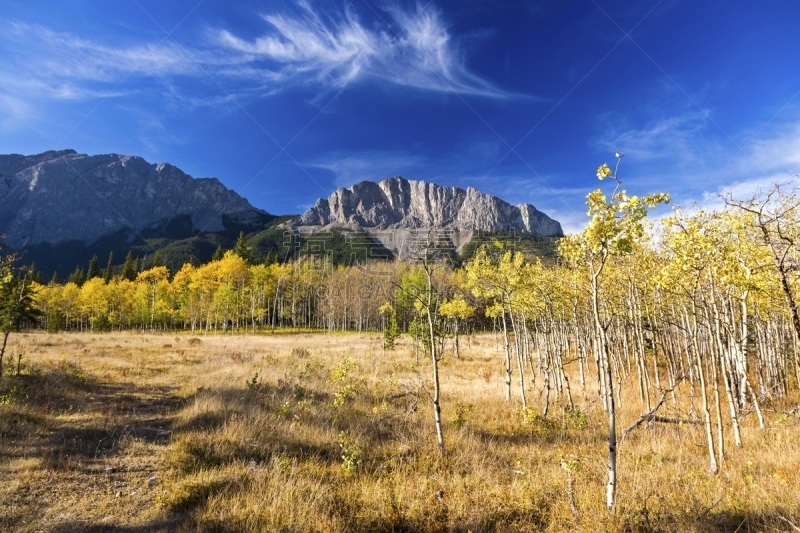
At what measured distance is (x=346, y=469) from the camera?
6.72 metres

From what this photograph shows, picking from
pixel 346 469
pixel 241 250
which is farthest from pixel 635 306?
pixel 241 250

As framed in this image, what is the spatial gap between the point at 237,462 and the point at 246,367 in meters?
13.6

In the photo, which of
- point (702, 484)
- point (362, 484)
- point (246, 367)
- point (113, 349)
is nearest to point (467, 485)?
point (362, 484)

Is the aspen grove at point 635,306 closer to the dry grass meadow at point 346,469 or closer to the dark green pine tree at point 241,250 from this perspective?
the dry grass meadow at point 346,469

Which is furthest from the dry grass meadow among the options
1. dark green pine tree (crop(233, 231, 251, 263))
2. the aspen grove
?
dark green pine tree (crop(233, 231, 251, 263))

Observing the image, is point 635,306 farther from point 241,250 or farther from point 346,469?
point 241,250

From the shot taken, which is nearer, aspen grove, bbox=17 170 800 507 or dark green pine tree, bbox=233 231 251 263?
aspen grove, bbox=17 170 800 507

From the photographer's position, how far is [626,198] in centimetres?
472

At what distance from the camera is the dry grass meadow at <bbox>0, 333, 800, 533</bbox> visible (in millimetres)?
5445

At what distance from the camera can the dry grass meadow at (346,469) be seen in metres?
5.45

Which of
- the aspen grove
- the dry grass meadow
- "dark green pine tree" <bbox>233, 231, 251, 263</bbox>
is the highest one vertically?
"dark green pine tree" <bbox>233, 231, 251, 263</bbox>

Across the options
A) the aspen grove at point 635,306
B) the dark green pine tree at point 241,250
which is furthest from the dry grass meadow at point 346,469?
the dark green pine tree at point 241,250

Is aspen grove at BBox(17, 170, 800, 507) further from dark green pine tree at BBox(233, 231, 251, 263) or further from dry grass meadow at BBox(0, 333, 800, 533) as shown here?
dark green pine tree at BBox(233, 231, 251, 263)

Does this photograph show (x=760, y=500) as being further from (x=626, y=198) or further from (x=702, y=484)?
(x=626, y=198)
